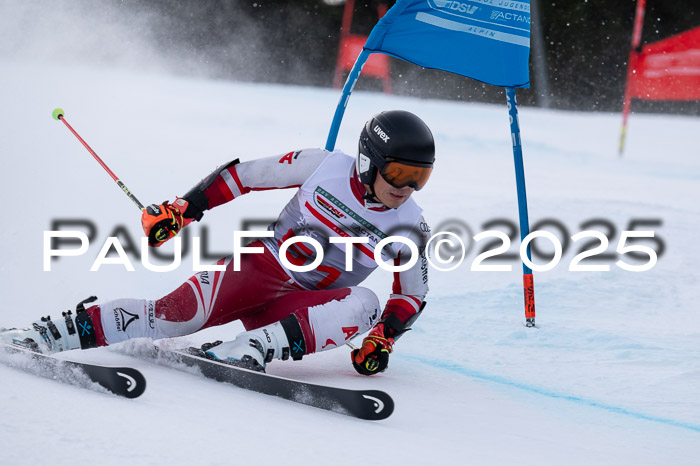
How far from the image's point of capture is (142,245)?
520 centimetres

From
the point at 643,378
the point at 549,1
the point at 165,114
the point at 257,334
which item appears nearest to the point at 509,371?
the point at 643,378

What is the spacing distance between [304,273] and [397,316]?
0.38 meters

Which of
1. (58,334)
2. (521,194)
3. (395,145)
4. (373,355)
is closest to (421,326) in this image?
(521,194)

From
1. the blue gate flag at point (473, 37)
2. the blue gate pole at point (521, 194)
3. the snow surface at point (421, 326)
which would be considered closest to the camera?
the snow surface at point (421, 326)

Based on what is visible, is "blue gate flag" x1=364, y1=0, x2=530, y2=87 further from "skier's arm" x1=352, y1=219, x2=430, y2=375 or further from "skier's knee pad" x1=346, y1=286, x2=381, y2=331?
"skier's knee pad" x1=346, y1=286, x2=381, y2=331

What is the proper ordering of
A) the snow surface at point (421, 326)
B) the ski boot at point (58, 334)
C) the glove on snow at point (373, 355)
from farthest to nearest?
the glove on snow at point (373, 355)
the ski boot at point (58, 334)
the snow surface at point (421, 326)

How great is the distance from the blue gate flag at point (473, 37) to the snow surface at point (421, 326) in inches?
48.6

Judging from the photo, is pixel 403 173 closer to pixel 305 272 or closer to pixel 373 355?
pixel 305 272

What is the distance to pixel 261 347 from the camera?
276 cm

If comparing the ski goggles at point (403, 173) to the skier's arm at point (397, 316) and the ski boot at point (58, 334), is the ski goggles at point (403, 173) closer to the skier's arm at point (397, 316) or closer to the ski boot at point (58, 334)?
the skier's arm at point (397, 316)

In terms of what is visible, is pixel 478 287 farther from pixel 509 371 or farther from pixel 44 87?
pixel 44 87

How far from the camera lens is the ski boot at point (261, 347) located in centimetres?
271

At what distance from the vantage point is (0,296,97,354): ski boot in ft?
8.89

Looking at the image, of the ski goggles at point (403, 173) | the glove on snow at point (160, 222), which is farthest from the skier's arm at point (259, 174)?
the ski goggles at point (403, 173)
